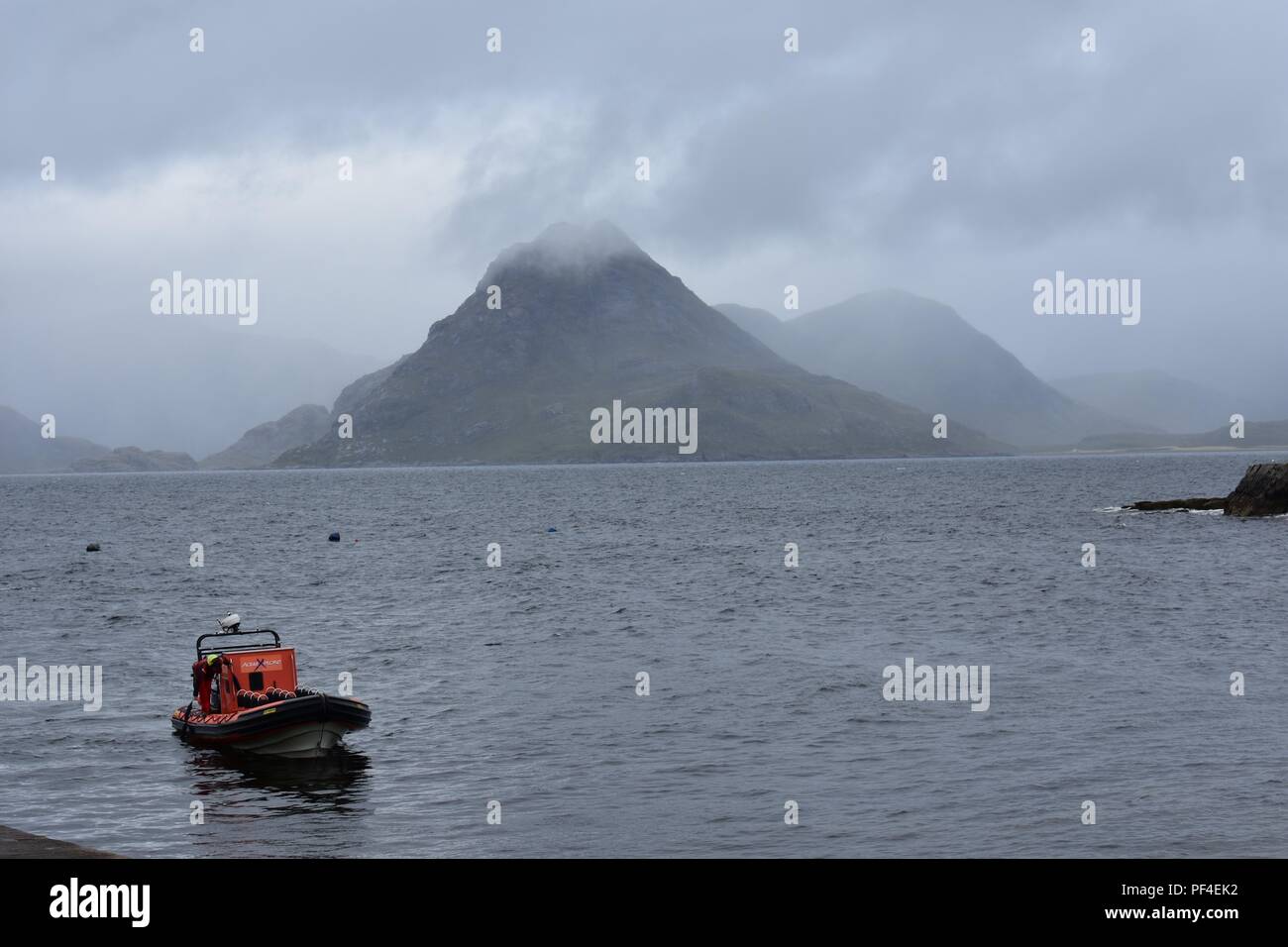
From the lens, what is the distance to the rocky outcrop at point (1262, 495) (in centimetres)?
10238

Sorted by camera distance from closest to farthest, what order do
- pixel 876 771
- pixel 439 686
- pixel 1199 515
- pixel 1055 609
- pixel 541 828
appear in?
pixel 541 828
pixel 876 771
pixel 439 686
pixel 1055 609
pixel 1199 515

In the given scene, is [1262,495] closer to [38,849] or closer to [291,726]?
[291,726]

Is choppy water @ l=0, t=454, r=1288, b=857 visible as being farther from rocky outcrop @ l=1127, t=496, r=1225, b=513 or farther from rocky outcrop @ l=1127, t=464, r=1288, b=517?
rocky outcrop @ l=1127, t=496, r=1225, b=513

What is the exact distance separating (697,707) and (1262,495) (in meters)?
84.9

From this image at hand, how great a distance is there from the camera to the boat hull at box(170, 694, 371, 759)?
2911 cm

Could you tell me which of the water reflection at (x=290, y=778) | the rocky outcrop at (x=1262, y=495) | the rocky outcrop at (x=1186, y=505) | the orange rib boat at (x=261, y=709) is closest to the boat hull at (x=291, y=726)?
the orange rib boat at (x=261, y=709)

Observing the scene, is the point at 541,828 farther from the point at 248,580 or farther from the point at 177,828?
the point at 248,580

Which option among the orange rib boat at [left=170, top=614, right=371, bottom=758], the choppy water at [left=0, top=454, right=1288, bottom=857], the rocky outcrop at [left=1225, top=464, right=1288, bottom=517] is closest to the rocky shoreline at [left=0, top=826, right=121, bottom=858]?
the choppy water at [left=0, top=454, right=1288, bottom=857]

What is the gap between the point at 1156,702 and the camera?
110ft

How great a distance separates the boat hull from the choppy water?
715mm

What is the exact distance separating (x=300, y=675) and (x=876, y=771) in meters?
21.2

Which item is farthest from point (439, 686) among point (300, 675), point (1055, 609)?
point (1055, 609)

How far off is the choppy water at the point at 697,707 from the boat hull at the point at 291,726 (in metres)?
0.72

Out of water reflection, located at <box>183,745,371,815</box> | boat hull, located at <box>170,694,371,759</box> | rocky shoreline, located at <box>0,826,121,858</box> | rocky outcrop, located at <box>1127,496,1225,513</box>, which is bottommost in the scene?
water reflection, located at <box>183,745,371,815</box>
